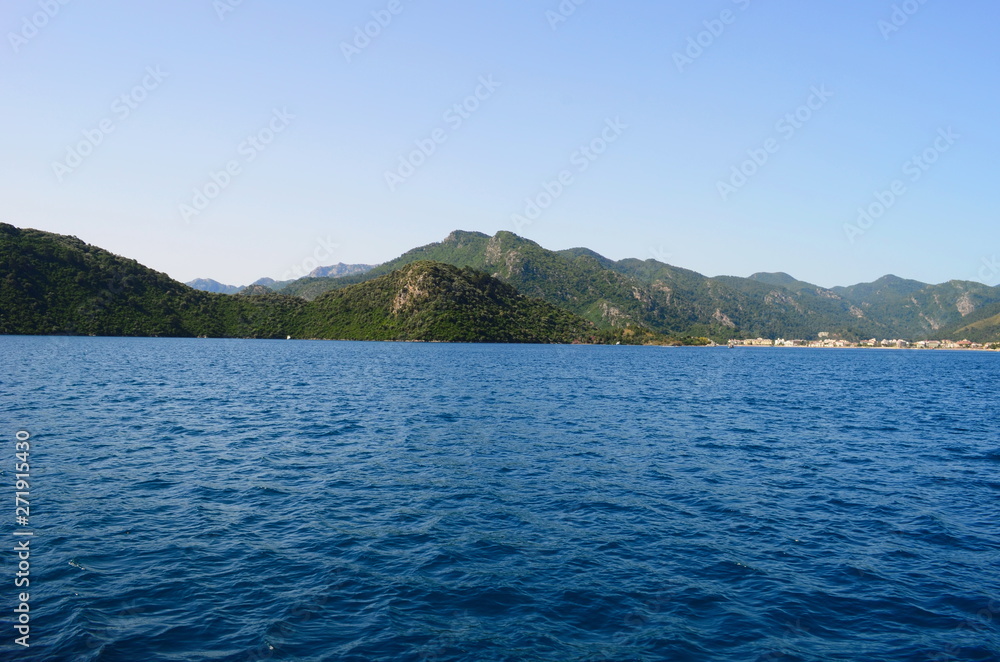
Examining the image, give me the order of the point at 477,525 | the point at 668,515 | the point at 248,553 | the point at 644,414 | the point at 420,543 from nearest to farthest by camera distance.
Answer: the point at 248,553 → the point at 420,543 → the point at 477,525 → the point at 668,515 → the point at 644,414

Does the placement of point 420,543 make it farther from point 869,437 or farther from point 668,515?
point 869,437

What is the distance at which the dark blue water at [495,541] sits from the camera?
53.7 feet

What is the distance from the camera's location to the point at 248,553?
21.7 m

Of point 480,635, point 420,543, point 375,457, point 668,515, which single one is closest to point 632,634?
point 480,635

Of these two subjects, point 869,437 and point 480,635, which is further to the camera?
point 869,437

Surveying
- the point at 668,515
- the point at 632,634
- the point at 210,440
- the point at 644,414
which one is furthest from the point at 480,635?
the point at 644,414

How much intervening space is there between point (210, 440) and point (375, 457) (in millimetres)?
14638

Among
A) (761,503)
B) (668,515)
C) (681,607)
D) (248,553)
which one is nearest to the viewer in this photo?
(681,607)

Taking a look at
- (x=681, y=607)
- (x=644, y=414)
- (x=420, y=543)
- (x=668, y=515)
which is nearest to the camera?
(x=681, y=607)

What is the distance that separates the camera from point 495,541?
24.0 metres

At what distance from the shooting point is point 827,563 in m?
22.4

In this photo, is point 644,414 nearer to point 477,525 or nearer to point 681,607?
point 477,525

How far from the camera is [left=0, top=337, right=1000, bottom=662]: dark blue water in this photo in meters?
16.4

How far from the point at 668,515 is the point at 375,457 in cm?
2072
